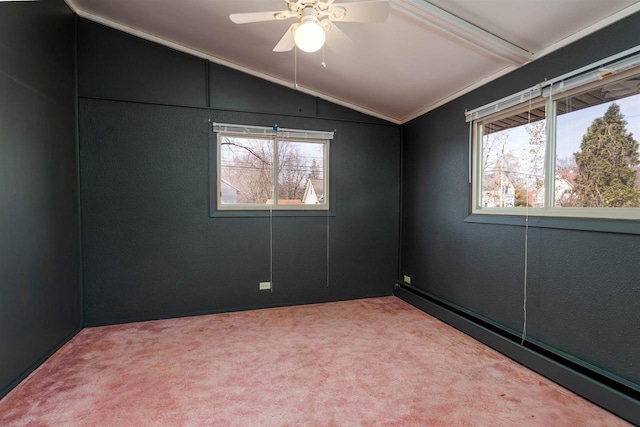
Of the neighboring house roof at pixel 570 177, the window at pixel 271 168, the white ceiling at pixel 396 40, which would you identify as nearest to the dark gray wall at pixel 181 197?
the window at pixel 271 168

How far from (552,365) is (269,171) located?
3.22m

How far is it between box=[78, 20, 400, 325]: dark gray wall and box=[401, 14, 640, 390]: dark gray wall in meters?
0.82

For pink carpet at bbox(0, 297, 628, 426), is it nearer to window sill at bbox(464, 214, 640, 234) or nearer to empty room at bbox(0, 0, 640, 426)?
empty room at bbox(0, 0, 640, 426)

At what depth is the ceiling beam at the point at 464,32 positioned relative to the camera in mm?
2016

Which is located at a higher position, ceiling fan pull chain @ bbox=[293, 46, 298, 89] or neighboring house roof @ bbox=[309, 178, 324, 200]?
ceiling fan pull chain @ bbox=[293, 46, 298, 89]

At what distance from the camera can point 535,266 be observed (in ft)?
7.78

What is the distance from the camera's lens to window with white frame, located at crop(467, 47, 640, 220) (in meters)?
1.87

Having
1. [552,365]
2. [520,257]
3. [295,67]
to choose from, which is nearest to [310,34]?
[295,67]

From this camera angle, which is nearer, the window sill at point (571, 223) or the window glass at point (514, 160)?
the window sill at point (571, 223)

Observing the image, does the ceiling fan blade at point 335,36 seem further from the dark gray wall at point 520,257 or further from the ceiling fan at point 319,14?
the dark gray wall at point 520,257

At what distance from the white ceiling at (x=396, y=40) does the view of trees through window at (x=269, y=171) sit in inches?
30.4

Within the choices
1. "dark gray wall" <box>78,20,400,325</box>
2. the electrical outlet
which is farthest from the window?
the electrical outlet

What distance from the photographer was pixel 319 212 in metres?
3.83

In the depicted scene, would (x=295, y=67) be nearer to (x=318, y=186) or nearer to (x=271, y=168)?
(x=271, y=168)
